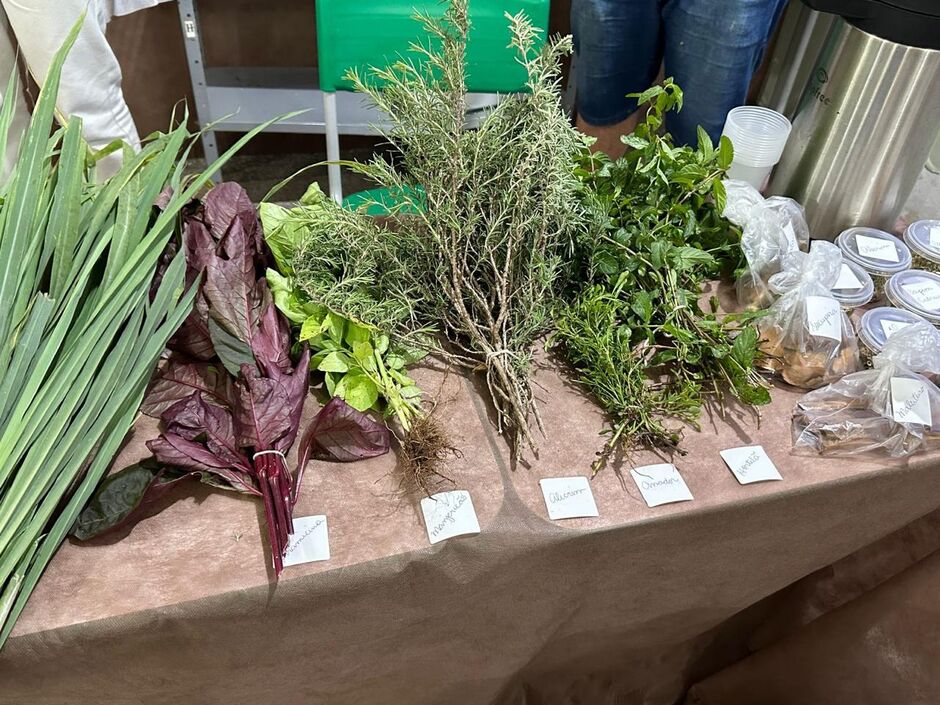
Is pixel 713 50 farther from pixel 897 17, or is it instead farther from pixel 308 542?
pixel 308 542

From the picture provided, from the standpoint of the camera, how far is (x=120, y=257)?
2.67 ft

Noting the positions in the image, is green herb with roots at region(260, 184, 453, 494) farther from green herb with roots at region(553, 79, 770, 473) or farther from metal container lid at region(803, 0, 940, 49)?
metal container lid at region(803, 0, 940, 49)

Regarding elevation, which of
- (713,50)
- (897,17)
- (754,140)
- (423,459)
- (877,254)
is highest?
(897,17)

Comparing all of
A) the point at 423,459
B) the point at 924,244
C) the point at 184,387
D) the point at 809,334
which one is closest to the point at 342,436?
the point at 423,459

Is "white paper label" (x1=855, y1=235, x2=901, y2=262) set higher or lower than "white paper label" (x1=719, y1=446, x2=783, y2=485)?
higher

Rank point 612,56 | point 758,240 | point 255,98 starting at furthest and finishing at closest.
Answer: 1. point 255,98
2. point 612,56
3. point 758,240

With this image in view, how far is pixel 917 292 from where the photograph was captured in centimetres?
107

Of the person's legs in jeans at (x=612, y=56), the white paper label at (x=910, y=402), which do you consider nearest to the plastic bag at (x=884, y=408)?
the white paper label at (x=910, y=402)

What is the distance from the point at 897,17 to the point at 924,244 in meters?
0.36

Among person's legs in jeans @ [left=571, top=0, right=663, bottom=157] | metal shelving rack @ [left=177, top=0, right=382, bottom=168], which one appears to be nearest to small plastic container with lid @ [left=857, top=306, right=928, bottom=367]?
person's legs in jeans @ [left=571, top=0, right=663, bottom=157]

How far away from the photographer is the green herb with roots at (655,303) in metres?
0.92

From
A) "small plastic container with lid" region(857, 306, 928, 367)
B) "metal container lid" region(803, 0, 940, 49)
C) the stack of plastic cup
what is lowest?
"small plastic container with lid" region(857, 306, 928, 367)

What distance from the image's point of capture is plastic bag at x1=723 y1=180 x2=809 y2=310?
1.08 metres

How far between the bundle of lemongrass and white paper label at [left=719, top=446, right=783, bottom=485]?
2.42ft
